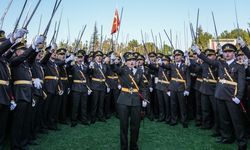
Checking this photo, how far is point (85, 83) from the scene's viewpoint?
881 cm

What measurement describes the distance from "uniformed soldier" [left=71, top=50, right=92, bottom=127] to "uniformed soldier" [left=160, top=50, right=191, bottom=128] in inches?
109

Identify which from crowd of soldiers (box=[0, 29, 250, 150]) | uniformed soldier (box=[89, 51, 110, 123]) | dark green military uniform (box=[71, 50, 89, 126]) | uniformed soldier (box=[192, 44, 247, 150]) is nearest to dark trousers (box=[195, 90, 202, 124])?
crowd of soldiers (box=[0, 29, 250, 150])

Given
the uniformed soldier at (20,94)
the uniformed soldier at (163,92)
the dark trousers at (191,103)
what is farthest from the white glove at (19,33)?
the dark trousers at (191,103)

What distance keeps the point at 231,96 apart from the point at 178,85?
9.12ft

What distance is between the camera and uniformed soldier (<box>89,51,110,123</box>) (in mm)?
9039

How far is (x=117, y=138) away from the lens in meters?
7.06

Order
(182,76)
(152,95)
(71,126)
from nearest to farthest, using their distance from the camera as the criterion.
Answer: (71,126), (182,76), (152,95)

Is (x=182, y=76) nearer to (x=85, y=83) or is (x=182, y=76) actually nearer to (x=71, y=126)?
(x=85, y=83)

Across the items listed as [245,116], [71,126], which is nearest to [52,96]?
[71,126]

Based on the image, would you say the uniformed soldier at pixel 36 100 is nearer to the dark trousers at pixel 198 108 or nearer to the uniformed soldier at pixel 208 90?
the uniformed soldier at pixel 208 90

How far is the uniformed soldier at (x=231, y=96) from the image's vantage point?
5984mm

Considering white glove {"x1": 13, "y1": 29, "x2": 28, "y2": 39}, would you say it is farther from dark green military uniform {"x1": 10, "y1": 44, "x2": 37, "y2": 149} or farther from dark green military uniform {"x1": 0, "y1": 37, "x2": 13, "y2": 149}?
dark green military uniform {"x1": 10, "y1": 44, "x2": 37, "y2": 149}

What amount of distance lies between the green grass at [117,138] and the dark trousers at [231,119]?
1.27ft

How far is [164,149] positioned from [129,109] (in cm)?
123
